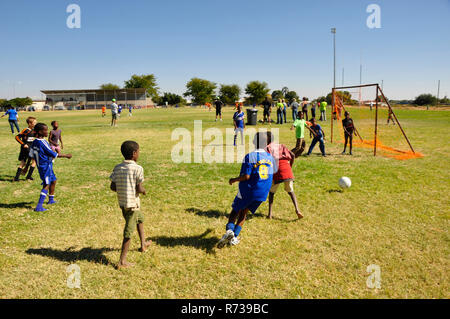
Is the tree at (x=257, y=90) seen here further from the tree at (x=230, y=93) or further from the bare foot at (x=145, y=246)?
the bare foot at (x=145, y=246)

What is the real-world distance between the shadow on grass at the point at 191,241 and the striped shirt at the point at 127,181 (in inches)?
42.7

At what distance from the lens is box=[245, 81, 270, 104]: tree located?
113 meters

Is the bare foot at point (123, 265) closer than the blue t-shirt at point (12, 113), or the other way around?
the bare foot at point (123, 265)

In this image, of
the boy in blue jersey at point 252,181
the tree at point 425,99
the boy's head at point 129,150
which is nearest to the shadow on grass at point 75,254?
the boy's head at point 129,150

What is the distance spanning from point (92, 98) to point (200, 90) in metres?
44.1

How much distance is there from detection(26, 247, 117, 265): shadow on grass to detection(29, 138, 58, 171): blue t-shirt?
81.0 inches

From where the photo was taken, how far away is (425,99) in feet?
229

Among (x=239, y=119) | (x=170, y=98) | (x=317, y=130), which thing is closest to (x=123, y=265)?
(x=317, y=130)

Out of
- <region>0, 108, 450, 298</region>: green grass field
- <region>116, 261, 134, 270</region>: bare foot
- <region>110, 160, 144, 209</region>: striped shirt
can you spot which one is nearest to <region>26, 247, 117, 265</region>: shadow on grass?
<region>0, 108, 450, 298</region>: green grass field

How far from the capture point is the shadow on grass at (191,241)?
15.0ft

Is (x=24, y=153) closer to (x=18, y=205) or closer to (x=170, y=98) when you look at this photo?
(x=18, y=205)
